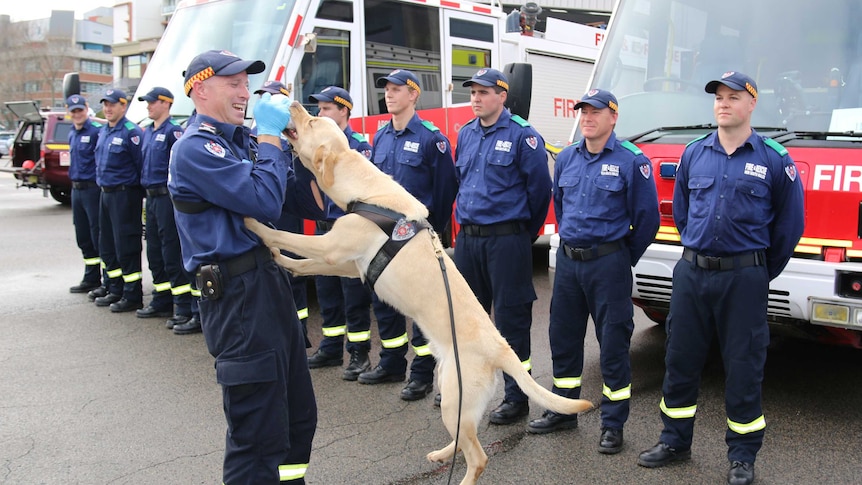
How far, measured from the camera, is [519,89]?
16.3ft

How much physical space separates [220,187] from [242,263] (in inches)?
12.3

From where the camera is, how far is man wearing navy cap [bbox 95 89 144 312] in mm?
6957

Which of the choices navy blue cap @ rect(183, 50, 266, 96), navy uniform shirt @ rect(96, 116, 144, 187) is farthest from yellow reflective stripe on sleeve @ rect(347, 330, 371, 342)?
navy uniform shirt @ rect(96, 116, 144, 187)

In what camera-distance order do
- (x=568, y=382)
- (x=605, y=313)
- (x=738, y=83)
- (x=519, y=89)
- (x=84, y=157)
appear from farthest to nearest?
1. (x=84, y=157)
2. (x=519, y=89)
3. (x=568, y=382)
4. (x=605, y=313)
5. (x=738, y=83)

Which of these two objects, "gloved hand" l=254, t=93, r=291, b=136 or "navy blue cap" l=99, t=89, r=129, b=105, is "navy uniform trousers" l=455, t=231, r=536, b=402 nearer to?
A: "gloved hand" l=254, t=93, r=291, b=136

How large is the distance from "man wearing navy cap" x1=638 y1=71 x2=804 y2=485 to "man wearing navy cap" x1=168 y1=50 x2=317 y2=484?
221 cm

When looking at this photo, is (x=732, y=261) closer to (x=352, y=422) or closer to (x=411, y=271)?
(x=411, y=271)

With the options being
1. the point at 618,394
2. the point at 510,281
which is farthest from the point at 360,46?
the point at 618,394

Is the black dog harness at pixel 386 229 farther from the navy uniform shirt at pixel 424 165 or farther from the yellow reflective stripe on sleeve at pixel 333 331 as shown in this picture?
the yellow reflective stripe on sleeve at pixel 333 331

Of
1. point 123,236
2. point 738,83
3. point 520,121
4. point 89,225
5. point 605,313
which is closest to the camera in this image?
point 738,83

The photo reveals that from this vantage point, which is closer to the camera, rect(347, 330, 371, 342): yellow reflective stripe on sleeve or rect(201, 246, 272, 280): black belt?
rect(201, 246, 272, 280): black belt

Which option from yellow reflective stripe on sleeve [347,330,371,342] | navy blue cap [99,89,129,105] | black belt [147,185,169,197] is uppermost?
navy blue cap [99,89,129,105]

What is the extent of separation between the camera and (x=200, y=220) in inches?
101

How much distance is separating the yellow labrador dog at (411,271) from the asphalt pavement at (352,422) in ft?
Result: 2.21
